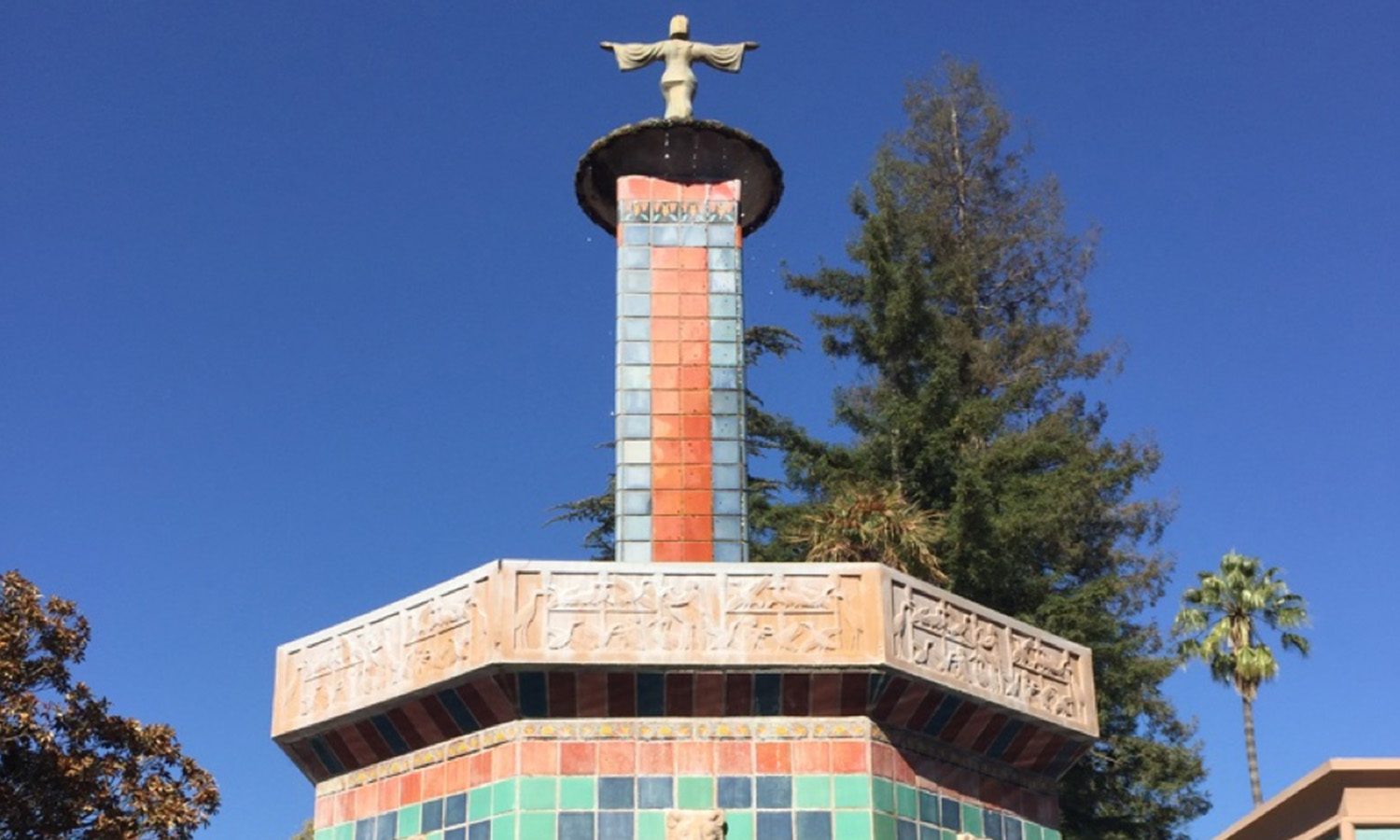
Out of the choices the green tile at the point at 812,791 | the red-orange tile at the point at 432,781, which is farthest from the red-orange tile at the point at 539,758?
the green tile at the point at 812,791

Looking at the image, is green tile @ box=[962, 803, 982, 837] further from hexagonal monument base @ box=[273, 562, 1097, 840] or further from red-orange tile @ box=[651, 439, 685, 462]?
red-orange tile @ box=[651, 439, 685, 462]

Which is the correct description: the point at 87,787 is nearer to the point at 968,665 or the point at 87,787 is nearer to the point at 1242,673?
the point at 968,665

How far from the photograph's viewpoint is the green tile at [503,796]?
1100 cm

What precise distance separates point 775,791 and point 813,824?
33 centimetres

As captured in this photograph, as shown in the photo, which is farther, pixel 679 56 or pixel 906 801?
pixel 679 56

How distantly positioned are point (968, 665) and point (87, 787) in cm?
1318

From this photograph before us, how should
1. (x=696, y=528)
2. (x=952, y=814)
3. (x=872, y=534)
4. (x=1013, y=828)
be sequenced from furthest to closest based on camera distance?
(x=872, y=534)
(x=696, y=528)
(x=1013, y=828)
(x=952, y=814)

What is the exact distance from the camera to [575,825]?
10.9m

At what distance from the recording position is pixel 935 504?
86.1 ft

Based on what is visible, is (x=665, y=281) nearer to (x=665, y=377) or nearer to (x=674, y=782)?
(x=665, y=377)

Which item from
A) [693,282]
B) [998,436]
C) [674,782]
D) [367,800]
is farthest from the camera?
[998,436]

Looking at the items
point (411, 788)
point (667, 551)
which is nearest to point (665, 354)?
point (667, 551)

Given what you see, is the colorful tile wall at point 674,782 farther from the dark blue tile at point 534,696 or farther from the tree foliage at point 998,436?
the tree foliage at point 998,436

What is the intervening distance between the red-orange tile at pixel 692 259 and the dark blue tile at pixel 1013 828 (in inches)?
230
